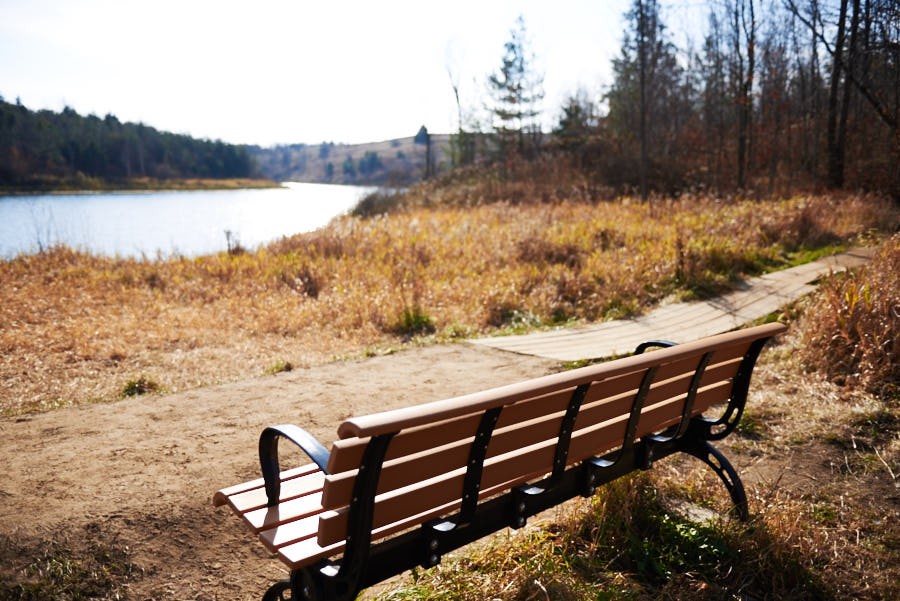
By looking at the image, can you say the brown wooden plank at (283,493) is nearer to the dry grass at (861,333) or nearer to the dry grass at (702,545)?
the dry grass at (702,545)

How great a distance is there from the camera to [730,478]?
9.78 ft

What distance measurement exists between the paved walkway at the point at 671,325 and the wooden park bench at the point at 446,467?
3484 millimetres

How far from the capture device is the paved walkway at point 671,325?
6.42 metres

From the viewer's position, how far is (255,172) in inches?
2395

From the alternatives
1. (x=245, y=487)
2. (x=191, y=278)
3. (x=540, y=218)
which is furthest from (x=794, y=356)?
(x=191, y=278)

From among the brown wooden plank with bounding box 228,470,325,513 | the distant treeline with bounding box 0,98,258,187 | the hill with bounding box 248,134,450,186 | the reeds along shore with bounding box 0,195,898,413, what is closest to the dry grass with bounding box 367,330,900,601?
the brown wooden plank with bounding box 228,470,325,513

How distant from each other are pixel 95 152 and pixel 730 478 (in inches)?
1664

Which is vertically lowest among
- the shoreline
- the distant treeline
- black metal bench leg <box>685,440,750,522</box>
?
black metal bench leg <box>685,440,750,522</box>

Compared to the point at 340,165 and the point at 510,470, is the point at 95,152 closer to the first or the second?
the point at 510,470

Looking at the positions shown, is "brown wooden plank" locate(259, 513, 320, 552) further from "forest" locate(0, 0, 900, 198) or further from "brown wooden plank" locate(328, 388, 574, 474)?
"forest" locate(0, 0, 900, 198)

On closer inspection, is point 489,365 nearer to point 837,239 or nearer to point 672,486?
point 672,486

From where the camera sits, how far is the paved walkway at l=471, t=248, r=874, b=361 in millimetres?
6418

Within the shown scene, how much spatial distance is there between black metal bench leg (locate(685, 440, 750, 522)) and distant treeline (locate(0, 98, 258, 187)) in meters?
28.9

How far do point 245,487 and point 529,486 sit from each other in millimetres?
1093
